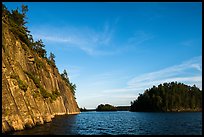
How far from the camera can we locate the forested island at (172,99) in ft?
471

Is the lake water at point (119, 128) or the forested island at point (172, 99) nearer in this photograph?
the lake water at point (119, 128)

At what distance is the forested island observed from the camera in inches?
5650

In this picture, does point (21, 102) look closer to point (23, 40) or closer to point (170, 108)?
point (23, 40)

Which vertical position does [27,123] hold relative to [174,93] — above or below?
below

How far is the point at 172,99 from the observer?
142 m

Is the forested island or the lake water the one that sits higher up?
the forested island

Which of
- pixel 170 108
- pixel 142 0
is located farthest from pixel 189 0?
pixel 170 108

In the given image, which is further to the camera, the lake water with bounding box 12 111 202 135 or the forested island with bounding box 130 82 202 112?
the forested island with bounding box 130 82 202 112

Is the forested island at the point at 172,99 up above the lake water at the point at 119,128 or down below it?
above

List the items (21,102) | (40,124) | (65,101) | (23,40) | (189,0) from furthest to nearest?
(65,101)
(23,40)
(40,124)
(21,102)
(189,0)

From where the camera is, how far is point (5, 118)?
86.1 feet

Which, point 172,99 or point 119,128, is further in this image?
point 172,99

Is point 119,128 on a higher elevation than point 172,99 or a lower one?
lower

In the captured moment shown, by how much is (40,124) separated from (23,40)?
2684 centimetres
